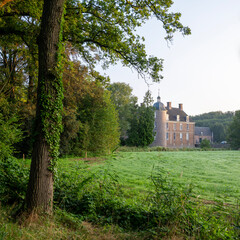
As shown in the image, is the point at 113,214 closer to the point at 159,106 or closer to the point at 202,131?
the point at 159,106

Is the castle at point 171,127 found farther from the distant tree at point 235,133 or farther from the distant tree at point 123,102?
the distant tree at point 235,133

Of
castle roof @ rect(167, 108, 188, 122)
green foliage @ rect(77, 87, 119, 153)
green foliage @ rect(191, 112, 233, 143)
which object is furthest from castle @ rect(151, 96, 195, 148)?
green foliage @ rect(77, 87, 119, 153)

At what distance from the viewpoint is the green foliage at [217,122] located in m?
80.8

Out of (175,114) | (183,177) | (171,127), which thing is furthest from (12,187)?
(175,114)

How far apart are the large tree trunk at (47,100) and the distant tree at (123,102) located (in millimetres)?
37712

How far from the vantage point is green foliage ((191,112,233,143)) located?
80750 mm

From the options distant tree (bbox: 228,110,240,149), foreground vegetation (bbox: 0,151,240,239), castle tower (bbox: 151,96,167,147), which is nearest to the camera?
foreground vegetation (bbox: 0,151,240,239)

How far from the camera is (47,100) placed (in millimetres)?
4980

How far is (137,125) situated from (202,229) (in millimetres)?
39461

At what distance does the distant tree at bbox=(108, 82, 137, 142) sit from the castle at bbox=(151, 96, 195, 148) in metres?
9.87

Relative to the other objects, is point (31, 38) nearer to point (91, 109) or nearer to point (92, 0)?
point (92, 0)

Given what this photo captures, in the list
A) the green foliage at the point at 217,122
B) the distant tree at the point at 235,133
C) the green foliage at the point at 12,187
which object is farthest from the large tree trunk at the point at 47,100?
the green foliage at the point at 217,122

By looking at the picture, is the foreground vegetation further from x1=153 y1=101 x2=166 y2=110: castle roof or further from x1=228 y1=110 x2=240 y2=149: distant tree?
x1=228 y1=110 x2=240 y2=149: distant tree

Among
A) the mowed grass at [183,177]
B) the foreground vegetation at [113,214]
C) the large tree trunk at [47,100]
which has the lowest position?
the mowed grass at [183,177]
